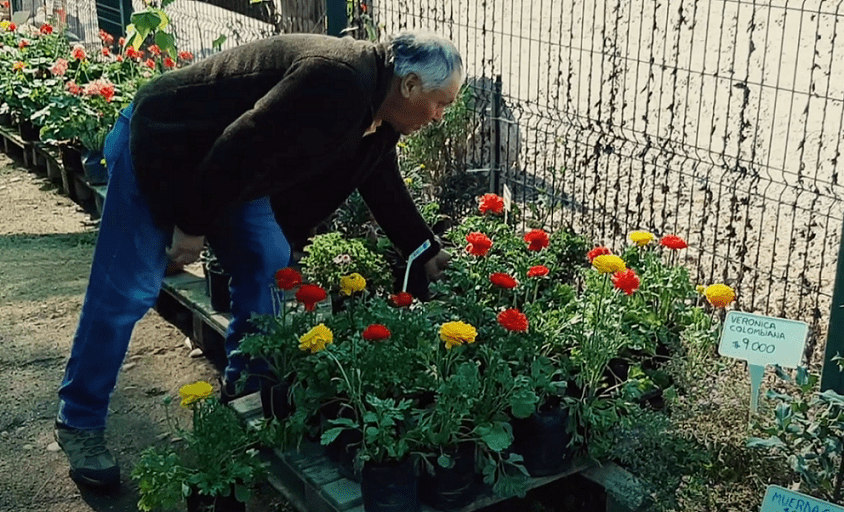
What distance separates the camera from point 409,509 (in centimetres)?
284

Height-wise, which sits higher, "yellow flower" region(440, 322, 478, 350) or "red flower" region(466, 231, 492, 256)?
"red flower" region(466, 231, 492, 256)

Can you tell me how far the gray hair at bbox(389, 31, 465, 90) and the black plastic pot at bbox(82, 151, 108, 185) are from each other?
12.4ft

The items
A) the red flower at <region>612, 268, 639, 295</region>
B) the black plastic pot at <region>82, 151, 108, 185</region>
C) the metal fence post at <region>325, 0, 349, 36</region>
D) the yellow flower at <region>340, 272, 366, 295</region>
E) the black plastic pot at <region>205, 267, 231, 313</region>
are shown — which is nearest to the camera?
the red flower at <region>612, 268, 639, 295</region>

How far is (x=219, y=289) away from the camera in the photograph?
4.30 m

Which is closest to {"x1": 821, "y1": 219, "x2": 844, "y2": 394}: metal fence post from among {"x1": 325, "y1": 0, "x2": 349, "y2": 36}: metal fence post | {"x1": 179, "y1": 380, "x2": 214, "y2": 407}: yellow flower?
{"x1": 179, "y1": 380, "x2": 214, "y2": 407}: yellow flower

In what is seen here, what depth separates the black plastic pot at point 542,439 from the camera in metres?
2.99

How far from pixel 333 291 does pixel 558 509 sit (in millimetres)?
1335

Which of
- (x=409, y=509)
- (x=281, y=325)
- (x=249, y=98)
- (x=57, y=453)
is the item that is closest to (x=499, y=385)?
(x=409, y=509)

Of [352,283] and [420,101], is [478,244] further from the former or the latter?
[420,101]

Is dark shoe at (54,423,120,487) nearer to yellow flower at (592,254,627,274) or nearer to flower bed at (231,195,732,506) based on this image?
flower bed at (231,195,732,506)

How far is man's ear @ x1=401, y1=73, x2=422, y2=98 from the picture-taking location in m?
2.93

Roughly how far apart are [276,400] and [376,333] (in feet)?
1.77

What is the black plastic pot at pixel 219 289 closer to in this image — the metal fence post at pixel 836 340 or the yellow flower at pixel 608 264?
the yellow flower at pixel 608 264

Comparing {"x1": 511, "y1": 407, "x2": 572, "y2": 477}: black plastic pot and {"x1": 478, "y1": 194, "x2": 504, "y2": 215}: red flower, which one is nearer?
{"x1": 511, "y1": 407, "x2": 572, "y2": 477}: black plastic pot
